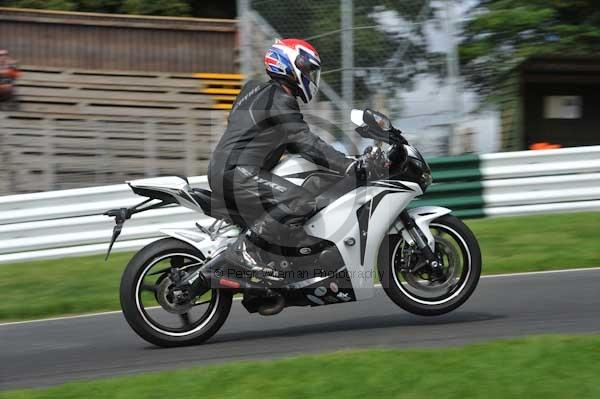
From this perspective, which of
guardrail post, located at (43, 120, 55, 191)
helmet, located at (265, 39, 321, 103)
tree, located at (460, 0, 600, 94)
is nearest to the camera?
helmet, located at (265, 39, 321, 103)

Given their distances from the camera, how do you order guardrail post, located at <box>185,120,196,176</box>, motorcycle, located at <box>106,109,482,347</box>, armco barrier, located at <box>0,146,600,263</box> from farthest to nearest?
1. guardrail post, located at <box>185,120,196,176</box>
2. armco barrier, located at <box>0,146,600,263</box>
3. motorcycle, located at <box>106,109,482,347</box>

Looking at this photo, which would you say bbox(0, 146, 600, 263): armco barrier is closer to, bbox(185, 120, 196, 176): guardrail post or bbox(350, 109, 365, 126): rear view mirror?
bbox(185, 120, 196, 176): guardrail post

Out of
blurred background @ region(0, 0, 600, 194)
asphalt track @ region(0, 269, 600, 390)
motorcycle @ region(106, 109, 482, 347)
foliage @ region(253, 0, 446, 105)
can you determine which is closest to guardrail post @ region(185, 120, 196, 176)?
blurred background @ region(0, 0, 600, 194)

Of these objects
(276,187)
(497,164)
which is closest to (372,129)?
(276,187)

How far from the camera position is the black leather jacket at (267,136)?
254 inches

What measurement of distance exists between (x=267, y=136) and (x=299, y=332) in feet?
4.70

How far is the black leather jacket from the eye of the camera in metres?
6.45

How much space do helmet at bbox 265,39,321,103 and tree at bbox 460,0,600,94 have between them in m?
10.4

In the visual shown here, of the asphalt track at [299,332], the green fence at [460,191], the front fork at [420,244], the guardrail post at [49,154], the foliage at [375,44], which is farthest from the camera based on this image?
the guardrail post at [49,154]

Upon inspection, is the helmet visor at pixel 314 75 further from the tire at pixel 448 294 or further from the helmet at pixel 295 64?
the tire at pixel 448 294

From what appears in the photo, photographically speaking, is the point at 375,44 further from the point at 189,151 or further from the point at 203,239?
the point at 203,239

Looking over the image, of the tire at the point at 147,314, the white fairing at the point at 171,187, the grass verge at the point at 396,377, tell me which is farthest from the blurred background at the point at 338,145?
the white fairing at the point at 171,187

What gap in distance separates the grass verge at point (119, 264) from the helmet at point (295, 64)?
309 cm

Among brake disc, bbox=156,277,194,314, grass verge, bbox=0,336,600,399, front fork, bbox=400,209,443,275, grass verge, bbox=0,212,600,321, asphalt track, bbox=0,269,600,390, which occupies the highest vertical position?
front fork, bbox=400,209,443,275
